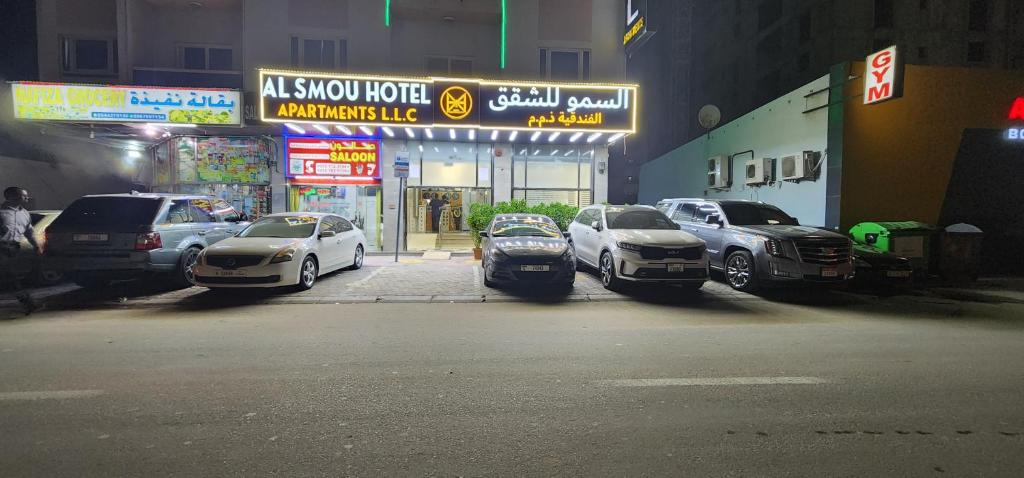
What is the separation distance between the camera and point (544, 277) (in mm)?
9242

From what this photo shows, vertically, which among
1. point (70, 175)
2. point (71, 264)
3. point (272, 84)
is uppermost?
point (272, 84)

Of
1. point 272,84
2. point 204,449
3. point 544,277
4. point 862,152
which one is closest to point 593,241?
point 544,277

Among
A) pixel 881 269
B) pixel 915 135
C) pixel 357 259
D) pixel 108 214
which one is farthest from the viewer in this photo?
pixel 915 135

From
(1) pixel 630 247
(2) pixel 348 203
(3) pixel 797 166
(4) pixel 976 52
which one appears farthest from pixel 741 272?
(4) pixel 976 52

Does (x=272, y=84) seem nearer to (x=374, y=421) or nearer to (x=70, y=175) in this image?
(x=70, y=175)

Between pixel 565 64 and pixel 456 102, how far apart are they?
20.3 feet

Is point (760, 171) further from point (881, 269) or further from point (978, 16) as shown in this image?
point (978, 16)

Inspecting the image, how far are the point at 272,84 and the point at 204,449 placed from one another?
484 inches

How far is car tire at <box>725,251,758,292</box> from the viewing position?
377 inches

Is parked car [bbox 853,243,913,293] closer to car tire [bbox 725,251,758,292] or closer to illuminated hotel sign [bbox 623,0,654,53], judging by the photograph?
car tire [bbox 725,251,758,292]

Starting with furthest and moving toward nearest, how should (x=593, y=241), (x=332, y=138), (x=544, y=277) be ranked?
(x=332, y=138) < (x=593, y=241) < (x=544, y=277)

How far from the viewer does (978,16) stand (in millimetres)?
31969

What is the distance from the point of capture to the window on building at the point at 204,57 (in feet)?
56.2

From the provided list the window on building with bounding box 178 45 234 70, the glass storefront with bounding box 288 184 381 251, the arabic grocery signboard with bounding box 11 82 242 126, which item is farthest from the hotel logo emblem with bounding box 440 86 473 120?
the window on building with bounding box 178 45 234 70
